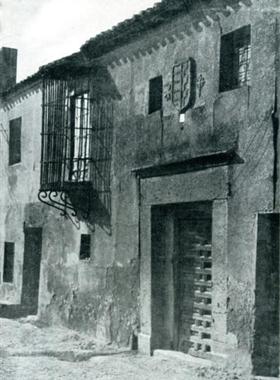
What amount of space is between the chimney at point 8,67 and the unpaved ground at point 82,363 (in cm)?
Result: 903

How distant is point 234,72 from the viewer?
30.1ft

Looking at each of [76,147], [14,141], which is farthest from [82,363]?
[14,141]

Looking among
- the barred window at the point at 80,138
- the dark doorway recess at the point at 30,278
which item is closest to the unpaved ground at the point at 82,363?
the dark doorway recess at the point at 30,278

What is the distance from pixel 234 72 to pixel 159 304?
13.4 ft

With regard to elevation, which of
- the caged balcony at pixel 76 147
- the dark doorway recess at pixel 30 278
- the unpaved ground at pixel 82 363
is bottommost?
the unpaved ground at pixel 82 363

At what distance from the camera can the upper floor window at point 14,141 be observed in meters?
17.1

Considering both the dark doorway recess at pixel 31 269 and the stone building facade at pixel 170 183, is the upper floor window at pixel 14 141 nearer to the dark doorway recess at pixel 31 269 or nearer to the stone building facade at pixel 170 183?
the dark doorway recess at pixel 31 269

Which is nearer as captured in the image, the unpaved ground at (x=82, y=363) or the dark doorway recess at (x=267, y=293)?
the dark doorway recess at (x=267, y=293)

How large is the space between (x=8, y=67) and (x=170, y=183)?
1082cm

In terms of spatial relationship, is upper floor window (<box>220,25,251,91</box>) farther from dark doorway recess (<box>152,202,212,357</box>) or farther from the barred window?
the barred window

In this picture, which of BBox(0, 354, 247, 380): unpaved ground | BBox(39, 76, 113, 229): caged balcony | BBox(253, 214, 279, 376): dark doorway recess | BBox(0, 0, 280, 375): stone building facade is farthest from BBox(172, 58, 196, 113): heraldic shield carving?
BBox(0, 354, 247, 380): unpaved ground

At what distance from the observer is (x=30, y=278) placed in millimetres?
15953

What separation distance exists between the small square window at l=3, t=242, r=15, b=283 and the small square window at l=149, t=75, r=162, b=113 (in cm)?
775

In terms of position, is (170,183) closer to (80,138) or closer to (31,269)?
(80,138)
